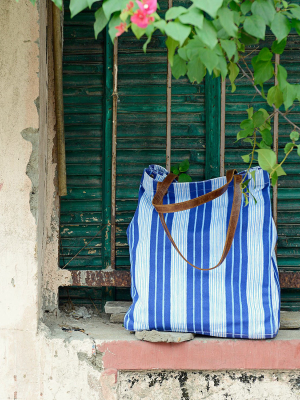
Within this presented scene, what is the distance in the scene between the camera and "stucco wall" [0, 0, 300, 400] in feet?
6.72

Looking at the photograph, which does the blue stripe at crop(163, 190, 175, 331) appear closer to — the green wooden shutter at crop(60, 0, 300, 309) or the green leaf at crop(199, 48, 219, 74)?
the green wooden shutter at crop(60, 0, 300, 309)

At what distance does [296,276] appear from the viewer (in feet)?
7.49

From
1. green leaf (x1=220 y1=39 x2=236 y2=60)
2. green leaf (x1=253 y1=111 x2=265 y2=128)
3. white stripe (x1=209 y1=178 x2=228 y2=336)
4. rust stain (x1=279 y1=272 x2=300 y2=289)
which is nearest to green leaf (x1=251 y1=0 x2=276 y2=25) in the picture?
green leaf (x1=220 y1=39 x2=236 y2=60)

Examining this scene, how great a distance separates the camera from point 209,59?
1273mm

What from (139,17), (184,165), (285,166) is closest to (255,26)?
(139,17)

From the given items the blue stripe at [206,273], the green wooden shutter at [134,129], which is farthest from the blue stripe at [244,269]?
the green wooden shutter at [134,129]

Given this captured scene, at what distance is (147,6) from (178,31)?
13cm

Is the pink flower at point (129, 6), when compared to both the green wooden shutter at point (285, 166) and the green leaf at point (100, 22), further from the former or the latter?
the green wooden shutter at point (285, 166)

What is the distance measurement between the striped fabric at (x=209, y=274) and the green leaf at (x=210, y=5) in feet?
3.51

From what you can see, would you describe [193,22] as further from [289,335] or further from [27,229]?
[289,335]

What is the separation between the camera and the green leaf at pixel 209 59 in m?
1.27

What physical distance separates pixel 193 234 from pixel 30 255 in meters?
0.78

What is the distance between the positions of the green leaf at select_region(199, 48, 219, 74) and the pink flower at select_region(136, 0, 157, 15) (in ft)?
0.65

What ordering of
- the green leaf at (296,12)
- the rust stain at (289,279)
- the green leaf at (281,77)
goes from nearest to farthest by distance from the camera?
the green leaf at (296,12) < the green leaf at (281,77) < the rust stain at (289,279)
